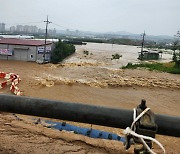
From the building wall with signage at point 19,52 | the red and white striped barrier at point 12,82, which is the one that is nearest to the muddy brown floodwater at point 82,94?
the red and white striped barrier at point 12,82

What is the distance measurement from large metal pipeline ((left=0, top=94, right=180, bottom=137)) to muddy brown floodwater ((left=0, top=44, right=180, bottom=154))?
182 cm

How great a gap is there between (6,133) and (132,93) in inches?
647

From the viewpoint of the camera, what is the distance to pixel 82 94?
62.1ft

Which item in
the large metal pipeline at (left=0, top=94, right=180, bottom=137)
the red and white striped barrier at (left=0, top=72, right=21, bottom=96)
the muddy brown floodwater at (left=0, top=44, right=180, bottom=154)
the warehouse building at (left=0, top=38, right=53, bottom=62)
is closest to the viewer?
the large metal pipeline at (left=0, top=94, right=180, bottom=137)

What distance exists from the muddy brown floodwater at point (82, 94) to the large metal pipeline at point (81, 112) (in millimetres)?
1815

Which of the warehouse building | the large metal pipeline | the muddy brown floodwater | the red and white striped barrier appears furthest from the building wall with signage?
the large metal pipeline

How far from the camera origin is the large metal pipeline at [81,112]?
2.06 metres

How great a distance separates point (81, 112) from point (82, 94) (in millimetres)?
16803

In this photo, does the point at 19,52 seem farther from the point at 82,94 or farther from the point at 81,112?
the point at 81,112

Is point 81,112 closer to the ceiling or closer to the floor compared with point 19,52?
closer to the ceiling

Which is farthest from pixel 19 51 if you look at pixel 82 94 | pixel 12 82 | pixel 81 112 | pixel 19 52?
pixel 81 112

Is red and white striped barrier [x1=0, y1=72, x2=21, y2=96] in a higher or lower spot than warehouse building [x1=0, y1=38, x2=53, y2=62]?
lower

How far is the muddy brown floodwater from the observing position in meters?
4.61

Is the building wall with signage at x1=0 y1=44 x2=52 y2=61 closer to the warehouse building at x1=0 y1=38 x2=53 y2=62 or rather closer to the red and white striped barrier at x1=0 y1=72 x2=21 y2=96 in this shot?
the warehouse building at x1=0 y1=38 x2=53 y2=62
